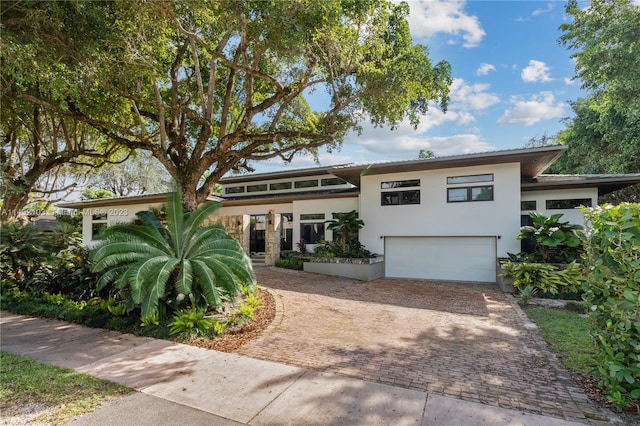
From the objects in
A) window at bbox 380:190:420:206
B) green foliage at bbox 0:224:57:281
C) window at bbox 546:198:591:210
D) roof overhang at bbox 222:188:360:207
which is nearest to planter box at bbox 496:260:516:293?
window at bbox 380:190:420:206

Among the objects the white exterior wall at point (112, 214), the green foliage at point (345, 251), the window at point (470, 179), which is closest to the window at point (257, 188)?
the white exterior wall at point (112, 214)

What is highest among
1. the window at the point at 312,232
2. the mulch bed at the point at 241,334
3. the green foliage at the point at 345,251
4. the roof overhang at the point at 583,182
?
the roof overhang at the point at 583,182

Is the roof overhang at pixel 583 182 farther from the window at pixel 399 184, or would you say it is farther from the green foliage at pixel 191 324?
the green foliage at pixel 191 324

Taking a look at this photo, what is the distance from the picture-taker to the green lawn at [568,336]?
4.94 metres

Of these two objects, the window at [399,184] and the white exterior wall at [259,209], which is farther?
the white exterior wall at [259,209]

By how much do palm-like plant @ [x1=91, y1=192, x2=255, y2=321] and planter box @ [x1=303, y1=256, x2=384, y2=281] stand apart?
6863mm

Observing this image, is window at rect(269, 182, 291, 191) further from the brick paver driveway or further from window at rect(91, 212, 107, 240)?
window at rect(91, 212, 107, 240)

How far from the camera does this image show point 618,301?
3.63 metres

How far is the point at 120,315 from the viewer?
24.1 ft

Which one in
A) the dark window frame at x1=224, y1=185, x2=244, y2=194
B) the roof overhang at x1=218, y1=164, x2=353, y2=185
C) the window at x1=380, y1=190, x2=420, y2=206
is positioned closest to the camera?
the window at x1=380, y1=190, x2=420, y2=206

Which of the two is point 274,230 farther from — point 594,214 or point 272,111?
point 594,214

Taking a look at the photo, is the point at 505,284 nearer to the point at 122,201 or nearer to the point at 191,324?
the point at 191,324

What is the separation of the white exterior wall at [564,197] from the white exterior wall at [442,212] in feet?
7.57

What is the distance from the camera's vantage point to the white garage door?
13.2 meters
